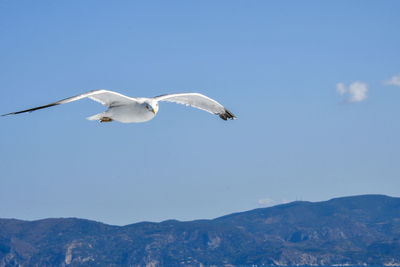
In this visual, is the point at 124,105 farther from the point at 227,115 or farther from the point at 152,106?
the point at 227,115

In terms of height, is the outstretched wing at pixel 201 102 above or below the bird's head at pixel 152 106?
above

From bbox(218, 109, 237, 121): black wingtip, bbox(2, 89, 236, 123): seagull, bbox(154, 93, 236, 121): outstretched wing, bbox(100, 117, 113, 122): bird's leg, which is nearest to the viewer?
bbox(2, 89, 236, 123): seagull

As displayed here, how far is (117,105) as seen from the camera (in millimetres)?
21609

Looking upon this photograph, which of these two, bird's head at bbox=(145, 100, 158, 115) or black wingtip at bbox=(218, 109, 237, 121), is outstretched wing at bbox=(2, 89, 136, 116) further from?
black wingtip at bbox=(218, 109, 237, 121)

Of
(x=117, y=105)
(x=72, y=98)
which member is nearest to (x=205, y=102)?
(x=117, y=105)

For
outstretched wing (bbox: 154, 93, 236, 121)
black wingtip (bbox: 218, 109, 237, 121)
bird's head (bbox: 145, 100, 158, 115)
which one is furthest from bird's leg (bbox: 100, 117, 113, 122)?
black wingtip (bbox: 218, 109, 237, 121)

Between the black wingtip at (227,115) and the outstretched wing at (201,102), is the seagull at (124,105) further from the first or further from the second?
the black wingtip at (227,115)

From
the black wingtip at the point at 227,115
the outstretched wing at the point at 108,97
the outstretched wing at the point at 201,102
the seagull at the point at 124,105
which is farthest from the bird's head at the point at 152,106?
the black wingtip at the point at 227,115

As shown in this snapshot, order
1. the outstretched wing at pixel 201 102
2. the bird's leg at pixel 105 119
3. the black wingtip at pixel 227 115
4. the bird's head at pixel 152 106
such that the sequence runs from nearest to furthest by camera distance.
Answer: the bird's head at pixel 152 106, the bird's leg at pixel 105 119, the outstretched wing at pixel 201 102, the black wingtip at pixel 227 115

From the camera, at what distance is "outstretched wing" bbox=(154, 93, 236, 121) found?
23.8 meters

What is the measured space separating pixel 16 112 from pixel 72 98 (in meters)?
2.12

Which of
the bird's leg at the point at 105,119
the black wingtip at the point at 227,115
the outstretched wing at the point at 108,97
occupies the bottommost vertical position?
the bird's leg at the point at 105,119

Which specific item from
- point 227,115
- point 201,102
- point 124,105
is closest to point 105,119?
point 124,105

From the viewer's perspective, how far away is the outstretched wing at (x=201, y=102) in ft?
78.0
